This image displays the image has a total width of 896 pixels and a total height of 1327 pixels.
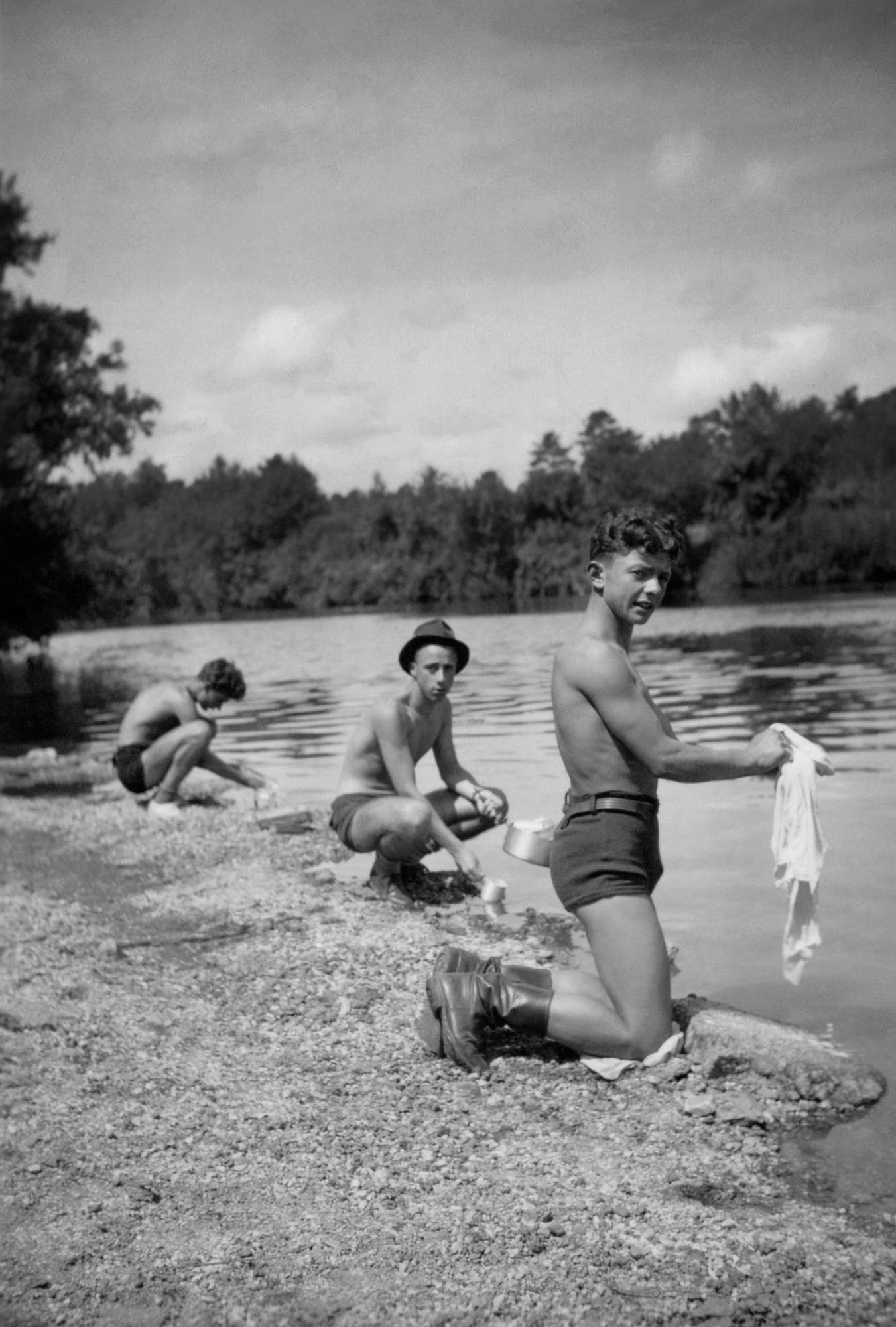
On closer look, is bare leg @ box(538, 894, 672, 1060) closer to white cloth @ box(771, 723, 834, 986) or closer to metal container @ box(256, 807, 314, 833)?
white cloth @ box(771, 723, 834, 986)

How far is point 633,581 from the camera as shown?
188 inches

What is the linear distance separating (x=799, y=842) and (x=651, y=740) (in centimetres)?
65

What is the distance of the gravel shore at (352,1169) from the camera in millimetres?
3217

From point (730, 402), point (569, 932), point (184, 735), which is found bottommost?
point (569, 932)

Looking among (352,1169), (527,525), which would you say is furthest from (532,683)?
(527,525)

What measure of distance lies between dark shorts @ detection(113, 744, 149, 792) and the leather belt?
6.91 meters

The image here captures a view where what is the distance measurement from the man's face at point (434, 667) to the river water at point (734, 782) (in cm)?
134

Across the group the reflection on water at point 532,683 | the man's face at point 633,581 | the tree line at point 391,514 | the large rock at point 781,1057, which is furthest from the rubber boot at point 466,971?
the tree line at point 391,514

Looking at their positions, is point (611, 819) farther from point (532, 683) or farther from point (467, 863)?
point (532, 683)

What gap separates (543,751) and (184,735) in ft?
14.3

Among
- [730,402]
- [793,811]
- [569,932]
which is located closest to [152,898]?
[569,932]

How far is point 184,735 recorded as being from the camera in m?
10.7

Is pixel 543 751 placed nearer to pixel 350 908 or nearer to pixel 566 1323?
pixel 350 908

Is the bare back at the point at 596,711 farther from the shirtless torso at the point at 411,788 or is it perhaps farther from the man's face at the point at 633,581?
the shirtless torso at the point at 411,788
